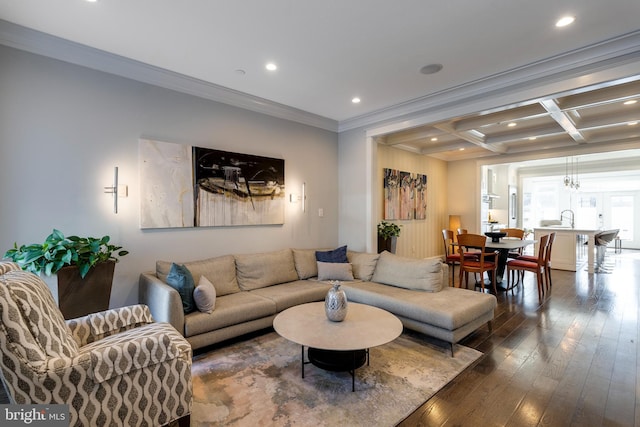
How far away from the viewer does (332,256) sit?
172 inches

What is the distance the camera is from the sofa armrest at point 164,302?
8.57 feet

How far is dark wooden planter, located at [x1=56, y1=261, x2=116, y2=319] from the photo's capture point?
2.51 metres

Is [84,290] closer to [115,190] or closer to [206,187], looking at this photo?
[115,190]

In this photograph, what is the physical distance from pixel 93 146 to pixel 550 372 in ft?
15.2

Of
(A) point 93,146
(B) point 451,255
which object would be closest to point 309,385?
(A) point 93,146

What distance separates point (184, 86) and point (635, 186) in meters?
14.2

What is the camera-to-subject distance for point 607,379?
236 cm

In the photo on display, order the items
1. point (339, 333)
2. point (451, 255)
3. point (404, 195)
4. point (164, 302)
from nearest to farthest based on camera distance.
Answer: point (339, 333) < point (164, 302) < point (451, 255) < point (404, 195)

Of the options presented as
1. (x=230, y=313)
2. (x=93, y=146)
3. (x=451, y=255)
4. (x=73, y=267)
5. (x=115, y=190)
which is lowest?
(x=230, y=313)

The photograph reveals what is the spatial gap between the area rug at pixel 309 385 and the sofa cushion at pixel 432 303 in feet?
1.00

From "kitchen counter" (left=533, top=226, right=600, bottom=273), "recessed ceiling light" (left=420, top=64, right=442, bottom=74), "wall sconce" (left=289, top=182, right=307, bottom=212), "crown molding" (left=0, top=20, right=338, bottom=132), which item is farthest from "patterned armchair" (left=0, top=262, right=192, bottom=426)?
"kitchen counter" (left=533, top=226, right=600, bottom=273)

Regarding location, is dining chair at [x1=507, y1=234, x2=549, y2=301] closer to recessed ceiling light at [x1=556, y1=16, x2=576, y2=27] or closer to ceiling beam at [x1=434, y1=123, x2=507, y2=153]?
ceiling beam at [x1=434, y1=123, x2=507, y2=153]

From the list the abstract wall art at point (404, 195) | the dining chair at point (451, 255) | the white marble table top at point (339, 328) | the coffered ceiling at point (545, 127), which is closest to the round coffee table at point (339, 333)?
the white marble table top at point (339, 328)

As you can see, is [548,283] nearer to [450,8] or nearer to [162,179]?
[450,8]
